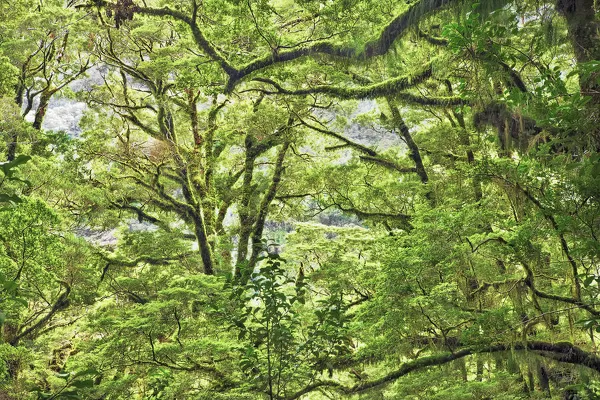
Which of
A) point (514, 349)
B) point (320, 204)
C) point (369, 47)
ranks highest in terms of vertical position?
point (320, 204)

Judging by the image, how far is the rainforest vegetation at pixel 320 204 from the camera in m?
3.69

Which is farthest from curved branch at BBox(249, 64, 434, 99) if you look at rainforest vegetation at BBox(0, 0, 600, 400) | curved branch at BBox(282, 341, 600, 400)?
curved branch at BBox(282, 341, 600, 400)

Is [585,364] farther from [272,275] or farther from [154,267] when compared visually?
[154,267]

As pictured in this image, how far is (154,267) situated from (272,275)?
7235mm

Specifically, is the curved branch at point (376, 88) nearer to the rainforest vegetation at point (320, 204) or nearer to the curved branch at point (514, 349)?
the rainforest vegetation at point (320, 204)

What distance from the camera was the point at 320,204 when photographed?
35.9ft

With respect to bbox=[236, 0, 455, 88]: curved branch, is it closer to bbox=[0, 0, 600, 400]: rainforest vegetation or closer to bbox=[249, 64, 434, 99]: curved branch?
bbox=[0, 0, 600, 400]: rainforest vegetation

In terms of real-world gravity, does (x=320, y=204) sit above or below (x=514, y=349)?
above

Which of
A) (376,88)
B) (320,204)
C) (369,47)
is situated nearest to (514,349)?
(369,47)

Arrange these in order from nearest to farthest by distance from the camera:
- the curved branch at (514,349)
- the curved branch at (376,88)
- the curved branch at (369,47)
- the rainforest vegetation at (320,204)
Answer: the rainforest vegetation at (320,204) < the curved branch at (514,349) < the curved branch at (369,47) < the curved branch at (376,88)

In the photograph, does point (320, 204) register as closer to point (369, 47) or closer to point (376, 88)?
point (376, 88)

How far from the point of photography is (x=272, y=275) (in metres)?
3.51

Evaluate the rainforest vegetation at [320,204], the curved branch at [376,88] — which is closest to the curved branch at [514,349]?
the rainforest vegetation at [320,204]

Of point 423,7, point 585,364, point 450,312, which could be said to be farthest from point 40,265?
point 585,364
